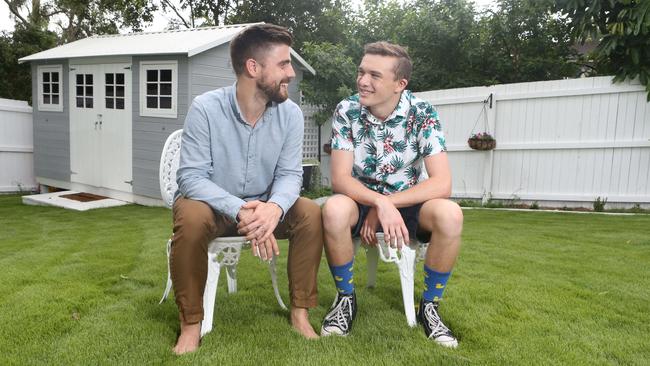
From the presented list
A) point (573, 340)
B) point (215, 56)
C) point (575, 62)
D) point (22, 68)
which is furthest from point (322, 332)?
point (22, 68)

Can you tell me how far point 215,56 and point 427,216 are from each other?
5.76m

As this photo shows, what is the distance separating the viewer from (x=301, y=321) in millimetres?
2186

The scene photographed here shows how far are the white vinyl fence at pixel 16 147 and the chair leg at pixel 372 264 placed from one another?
802 cm

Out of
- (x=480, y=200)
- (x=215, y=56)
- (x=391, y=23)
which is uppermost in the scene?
(x=391, y=23)

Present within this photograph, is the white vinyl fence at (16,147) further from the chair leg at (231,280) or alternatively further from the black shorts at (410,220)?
the black shorts at (410,220)

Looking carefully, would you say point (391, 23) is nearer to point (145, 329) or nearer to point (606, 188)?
point (606, 188)

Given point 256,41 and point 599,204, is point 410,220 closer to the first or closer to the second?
point 256,41

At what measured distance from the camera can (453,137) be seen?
7.36m

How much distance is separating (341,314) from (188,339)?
0.59 metres

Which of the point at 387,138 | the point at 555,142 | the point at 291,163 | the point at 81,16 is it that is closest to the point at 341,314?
the point at 291,163

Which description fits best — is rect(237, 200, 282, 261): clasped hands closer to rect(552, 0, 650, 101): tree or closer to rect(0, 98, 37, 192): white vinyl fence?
rect(552, 0, 650, 101): tree

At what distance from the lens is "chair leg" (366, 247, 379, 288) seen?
2.67 metres

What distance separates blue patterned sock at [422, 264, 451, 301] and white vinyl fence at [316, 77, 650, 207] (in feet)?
16.0

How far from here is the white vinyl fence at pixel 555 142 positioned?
6.11 m
